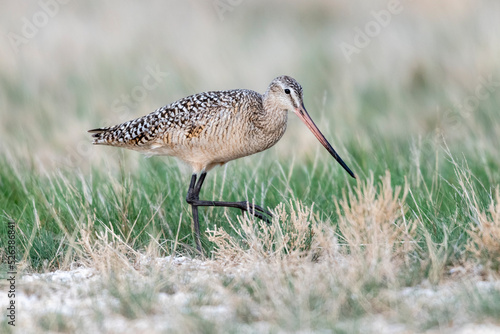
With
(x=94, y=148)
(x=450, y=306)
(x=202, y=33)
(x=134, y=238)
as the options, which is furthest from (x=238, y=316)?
(x=202, y=33)

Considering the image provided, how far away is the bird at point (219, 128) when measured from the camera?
6.35 metres

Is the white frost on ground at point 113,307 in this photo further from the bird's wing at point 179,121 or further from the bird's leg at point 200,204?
the bird's wing at point 179,121

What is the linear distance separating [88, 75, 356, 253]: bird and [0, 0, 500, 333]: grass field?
0.96 feet

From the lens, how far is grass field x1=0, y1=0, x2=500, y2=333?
4020 millimetres

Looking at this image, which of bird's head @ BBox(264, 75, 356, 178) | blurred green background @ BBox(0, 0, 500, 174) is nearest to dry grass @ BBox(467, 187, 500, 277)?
bird's head @ BBox(264, 75, 356, 178)

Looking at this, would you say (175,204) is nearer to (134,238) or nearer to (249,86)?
(134,238)

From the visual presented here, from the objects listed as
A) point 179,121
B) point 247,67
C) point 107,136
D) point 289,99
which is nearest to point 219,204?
point 179,121

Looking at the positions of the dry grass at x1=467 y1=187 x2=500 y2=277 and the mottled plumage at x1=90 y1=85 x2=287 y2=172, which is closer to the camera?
the dry grass at x1=467 y1=187 x2=500 y2=277

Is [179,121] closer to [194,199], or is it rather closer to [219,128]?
[219,128]

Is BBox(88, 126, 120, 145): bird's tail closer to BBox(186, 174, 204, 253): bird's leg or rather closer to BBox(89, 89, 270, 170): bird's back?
BBox(89, 89, 270, 170): bird's back

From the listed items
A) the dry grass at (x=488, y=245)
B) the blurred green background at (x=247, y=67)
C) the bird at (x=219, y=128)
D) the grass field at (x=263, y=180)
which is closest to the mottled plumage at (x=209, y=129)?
the bird at (x=219, y=128)

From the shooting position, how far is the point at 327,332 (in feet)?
12.0

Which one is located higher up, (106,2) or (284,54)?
(106,2)

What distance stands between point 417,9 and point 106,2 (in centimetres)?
604
